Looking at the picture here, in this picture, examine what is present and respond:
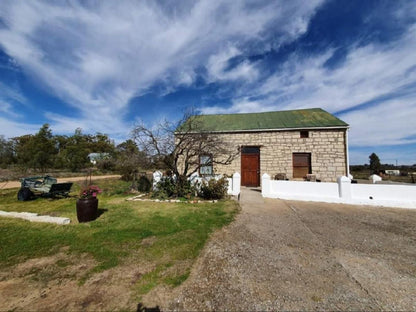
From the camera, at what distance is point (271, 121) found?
41.4ft

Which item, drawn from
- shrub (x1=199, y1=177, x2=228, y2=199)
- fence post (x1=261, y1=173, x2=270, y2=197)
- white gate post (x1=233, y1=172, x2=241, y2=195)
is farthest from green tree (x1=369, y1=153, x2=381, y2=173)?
shrub (x1=199, y1=177, x2=228, y2=199)

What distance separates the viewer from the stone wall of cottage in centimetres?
1084

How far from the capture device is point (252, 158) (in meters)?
11.9

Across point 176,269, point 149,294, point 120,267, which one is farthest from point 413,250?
point 120,267

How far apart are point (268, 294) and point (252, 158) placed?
33.0 feet

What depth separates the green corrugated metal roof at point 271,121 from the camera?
11.5 m

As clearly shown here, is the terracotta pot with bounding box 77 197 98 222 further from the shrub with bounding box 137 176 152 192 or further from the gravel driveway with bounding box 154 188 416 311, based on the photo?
the shrub with bounding box 137 176 152 192

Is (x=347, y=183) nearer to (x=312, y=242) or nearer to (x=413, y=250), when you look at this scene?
(x=413, y=250)

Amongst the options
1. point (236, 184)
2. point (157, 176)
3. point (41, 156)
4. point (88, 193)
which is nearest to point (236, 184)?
point (236, 184)

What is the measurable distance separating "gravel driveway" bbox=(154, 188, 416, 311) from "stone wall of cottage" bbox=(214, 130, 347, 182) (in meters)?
6.07

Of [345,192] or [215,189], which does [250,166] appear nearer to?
[215,189]

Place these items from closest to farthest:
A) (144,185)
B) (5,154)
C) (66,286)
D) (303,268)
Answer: (66,286) → (303,268) → (144,185) → (5,154)

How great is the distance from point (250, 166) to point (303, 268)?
30.1 ft

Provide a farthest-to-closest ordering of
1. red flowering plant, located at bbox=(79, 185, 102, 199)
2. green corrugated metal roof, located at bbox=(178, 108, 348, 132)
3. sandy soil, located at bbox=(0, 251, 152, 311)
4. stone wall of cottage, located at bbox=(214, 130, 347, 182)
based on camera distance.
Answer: green corrugated metal roof, located at bbox=(178, 108, 348, 132) → stone wall of cottage, located at bbox=(214, 130, 347, 182) → red flowering plant, located at bbox=(79, 185, 102, 199) → sandy soil, located at bbox=(0, 251, 152, 311)
